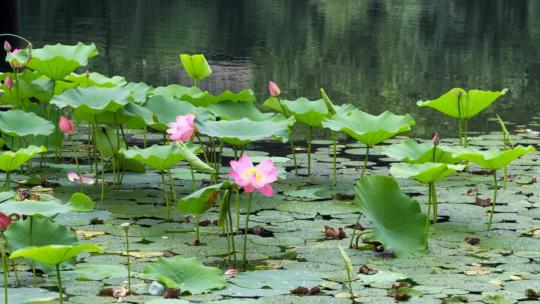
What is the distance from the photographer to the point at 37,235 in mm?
2953

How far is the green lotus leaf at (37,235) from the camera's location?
2928mm

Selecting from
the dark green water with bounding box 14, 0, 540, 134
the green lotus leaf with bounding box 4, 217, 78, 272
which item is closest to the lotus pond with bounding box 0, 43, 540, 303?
the green lotus leaf with bounding box 4, 217, 78, 272

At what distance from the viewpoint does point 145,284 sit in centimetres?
289

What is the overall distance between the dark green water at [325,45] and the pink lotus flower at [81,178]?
7.68 ft

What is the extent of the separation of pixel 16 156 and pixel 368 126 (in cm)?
127

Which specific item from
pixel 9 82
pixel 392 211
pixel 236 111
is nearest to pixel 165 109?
pixel 236 111

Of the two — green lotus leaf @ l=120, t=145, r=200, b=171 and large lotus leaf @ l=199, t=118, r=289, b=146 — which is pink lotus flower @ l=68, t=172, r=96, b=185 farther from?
large lotus leaf @ l=199, t=118, r=289, b=146

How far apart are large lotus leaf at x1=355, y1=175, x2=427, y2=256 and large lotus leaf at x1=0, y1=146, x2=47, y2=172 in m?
1.02

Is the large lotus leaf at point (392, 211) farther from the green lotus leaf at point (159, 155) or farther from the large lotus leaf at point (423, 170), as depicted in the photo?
the green lotus leaf at point (159, 155)

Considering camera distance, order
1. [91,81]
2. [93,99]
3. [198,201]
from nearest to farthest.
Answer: [198,201], [93,99], [91,81]

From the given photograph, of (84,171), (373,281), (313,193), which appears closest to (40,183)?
(84,171)

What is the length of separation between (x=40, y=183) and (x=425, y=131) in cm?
247

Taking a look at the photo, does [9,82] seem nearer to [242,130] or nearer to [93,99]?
[93,99]

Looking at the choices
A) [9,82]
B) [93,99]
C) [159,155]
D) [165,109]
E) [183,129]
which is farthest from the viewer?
[9,82]
